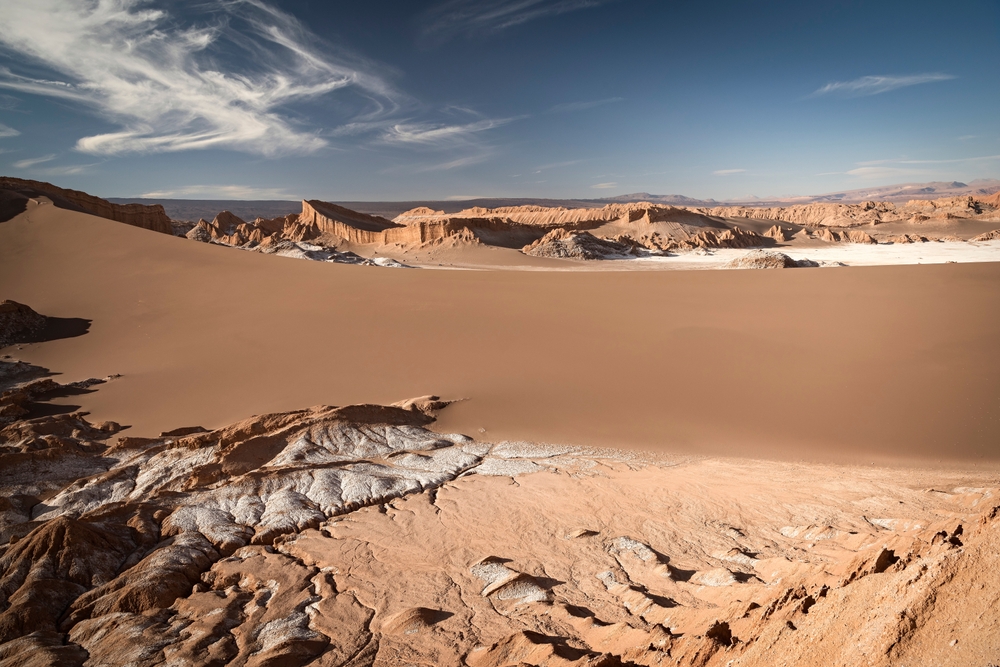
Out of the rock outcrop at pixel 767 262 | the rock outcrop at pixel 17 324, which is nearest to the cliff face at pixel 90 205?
the rock outcrop at pixel 17 324

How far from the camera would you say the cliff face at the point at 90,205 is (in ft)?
52.9

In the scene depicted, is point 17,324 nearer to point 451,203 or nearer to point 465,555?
point 465,555

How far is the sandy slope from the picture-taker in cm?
696

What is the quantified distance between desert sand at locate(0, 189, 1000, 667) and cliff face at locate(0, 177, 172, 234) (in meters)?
5.08

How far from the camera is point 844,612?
2.03 meters

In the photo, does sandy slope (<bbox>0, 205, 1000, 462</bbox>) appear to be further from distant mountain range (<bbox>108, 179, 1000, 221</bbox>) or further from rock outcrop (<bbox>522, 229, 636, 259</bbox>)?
distant mountain range (<bbox>108, 179, 1000, 221</bbox>)

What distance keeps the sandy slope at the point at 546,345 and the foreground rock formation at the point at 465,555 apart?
1.27m

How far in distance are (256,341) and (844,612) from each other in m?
9.85

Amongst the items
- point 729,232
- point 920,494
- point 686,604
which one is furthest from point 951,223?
point 686,604

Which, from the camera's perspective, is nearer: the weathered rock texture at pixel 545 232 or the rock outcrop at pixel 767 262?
the rock outcrop at pixel 767 262

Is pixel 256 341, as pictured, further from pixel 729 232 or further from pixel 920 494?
pixel 729 232

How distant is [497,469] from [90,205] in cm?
2065

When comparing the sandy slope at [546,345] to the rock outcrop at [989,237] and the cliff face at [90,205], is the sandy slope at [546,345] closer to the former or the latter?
the cliff face at [90,205]

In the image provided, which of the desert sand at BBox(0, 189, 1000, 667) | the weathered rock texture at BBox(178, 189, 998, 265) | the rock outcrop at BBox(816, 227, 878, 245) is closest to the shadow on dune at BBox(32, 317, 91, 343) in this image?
the desert sand at BBox(0, 189, 1000, 667)
